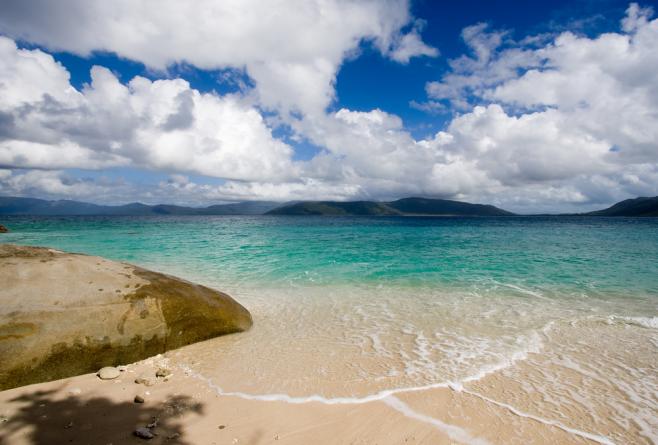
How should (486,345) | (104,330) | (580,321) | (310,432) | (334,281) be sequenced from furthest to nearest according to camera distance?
(334,281), (580,321), (486,345), (104,330), (310,432)

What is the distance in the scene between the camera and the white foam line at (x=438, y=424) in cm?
492

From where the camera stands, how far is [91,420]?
5184mm

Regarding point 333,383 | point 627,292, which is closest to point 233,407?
point 333,383

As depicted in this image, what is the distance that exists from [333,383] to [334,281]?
35.0 ft

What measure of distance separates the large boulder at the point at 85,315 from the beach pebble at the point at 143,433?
9.53ft

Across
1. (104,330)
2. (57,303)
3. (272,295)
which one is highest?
(57,303)

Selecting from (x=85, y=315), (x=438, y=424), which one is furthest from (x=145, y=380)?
(x=438, y=424)

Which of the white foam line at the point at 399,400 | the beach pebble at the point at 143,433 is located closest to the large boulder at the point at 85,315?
the white foam line at the point at 399,400

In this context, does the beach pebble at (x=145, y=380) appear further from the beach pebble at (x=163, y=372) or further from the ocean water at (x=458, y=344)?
the ocean water at (x=458, y=344)

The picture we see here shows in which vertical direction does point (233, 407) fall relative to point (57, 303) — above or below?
below

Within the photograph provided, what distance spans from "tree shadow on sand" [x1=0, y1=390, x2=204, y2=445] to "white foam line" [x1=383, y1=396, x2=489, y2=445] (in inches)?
134

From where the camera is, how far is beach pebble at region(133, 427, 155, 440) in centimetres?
473

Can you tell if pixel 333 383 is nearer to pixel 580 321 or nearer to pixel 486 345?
pixel 486 345

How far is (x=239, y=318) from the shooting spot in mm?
9875
